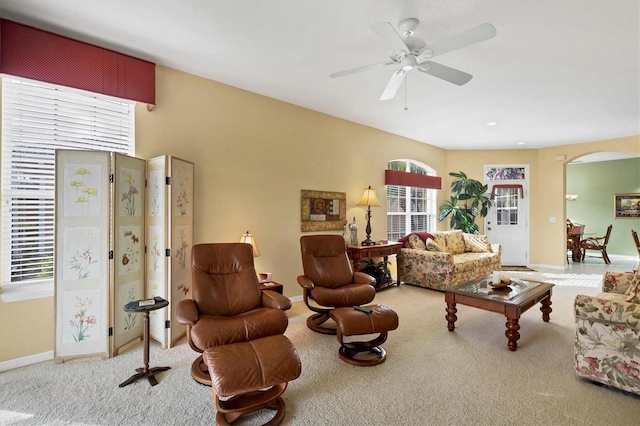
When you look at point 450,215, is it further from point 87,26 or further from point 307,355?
point 87,26

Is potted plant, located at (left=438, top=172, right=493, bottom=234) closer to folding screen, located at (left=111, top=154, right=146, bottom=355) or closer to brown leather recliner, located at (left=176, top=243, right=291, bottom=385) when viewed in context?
brown leather recliner, located at (left=176, top=243, right=291, bottom=385)

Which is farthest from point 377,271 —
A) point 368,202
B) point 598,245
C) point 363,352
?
point 598,245

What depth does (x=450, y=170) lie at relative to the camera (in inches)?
291

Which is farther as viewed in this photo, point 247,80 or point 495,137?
point 495,137

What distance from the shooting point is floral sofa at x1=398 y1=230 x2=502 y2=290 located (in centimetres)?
478

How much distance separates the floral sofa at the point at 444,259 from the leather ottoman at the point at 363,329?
7.77 feet

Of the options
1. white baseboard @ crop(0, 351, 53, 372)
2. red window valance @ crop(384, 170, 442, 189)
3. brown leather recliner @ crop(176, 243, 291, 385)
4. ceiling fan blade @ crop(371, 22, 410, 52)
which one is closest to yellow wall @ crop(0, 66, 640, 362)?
white baseboard @ crop(0, 351, 53, 372)

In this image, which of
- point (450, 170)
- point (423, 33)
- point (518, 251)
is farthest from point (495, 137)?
point (423, 33)

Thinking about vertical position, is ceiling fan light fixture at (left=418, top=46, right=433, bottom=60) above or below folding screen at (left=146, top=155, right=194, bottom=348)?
above

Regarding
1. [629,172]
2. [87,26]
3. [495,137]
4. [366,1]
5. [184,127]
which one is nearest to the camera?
[366,1]

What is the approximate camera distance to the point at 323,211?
4.76m

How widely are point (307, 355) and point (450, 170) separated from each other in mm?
6122

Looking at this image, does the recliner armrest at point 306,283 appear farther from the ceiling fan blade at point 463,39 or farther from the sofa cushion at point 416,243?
the sofa cushion at point 416,243

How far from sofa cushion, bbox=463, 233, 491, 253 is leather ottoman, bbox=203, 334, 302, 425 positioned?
16.2 feet
